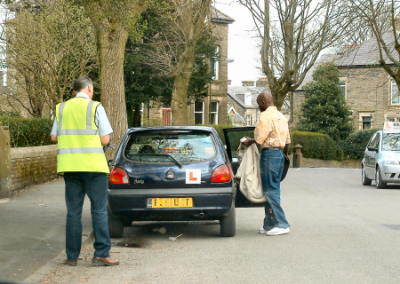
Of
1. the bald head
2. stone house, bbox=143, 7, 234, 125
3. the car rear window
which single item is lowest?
the car rear window

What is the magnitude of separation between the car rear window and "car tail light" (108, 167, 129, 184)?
0.23 m

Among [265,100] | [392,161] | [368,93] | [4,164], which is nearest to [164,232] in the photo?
[265,100]

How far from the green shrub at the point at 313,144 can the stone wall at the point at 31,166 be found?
2352 cm

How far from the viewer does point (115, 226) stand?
25.7 ft

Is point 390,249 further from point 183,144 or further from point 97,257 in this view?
point 97,257

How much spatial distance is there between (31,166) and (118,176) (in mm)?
7578

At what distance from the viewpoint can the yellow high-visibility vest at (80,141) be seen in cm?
598

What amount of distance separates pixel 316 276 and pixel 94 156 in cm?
249

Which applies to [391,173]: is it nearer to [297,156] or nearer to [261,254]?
[261,254]

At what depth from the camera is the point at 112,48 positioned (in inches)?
559

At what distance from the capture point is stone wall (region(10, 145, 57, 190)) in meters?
13.3

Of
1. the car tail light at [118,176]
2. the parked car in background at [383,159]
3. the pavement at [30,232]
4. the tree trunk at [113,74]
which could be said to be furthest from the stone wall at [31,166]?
the parked car in background at [383,159]

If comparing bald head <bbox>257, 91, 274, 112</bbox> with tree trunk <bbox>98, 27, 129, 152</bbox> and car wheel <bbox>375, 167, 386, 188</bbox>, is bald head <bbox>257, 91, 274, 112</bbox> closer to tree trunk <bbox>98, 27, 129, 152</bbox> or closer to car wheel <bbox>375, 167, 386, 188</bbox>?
tree trunk <bbox>98, 27, 129, 152</bbox>

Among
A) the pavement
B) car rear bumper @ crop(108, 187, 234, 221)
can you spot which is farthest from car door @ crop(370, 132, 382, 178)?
car rear bumper @ crop(108, 187, 234, 221)
